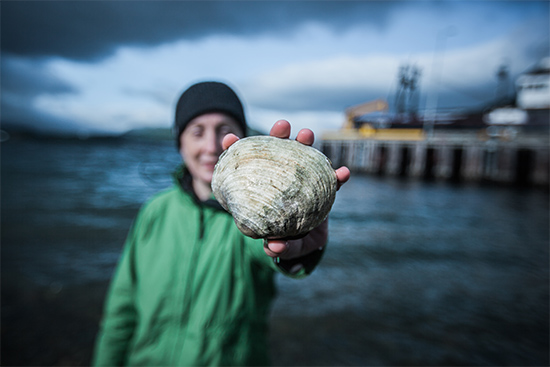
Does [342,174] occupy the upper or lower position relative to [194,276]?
upper

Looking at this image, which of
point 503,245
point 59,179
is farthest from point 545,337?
point 59,179

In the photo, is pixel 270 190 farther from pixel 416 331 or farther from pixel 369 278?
pixel 369 278

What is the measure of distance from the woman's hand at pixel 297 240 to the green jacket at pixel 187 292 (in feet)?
2.06

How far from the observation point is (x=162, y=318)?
221 cm

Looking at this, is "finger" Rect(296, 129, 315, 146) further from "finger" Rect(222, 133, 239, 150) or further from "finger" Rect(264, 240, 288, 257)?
"finger" Rect(264, 240, 288, 257)

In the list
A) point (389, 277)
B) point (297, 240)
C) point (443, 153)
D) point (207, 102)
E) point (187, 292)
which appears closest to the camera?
point (297, 240)

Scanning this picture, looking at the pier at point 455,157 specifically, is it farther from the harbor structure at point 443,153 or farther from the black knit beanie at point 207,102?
the black knit beanie at point 207,102

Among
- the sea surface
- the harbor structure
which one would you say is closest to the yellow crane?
the harbor structure

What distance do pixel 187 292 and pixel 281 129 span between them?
60.3 inches

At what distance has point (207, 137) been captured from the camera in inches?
82.3

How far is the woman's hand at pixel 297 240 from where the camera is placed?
1198 millimetres

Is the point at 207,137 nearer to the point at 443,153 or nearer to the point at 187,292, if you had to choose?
the point at 187,292

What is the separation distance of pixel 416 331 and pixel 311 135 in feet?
14.9

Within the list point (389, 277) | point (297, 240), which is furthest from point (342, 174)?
point (389, 277)
